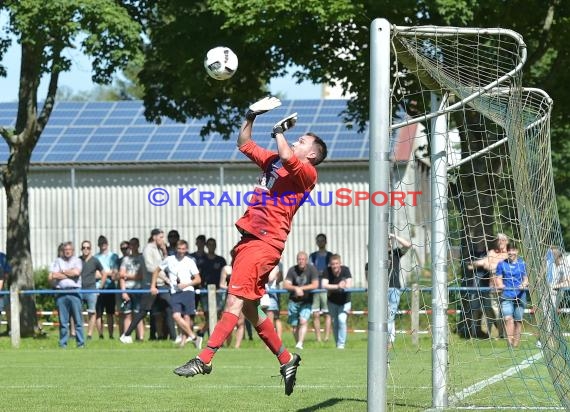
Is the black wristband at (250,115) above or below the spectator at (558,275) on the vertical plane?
above

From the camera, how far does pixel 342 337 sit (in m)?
21.1

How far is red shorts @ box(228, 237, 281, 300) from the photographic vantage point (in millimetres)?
9492

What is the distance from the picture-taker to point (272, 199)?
380 inches

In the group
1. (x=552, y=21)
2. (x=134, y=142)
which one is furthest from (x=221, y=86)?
(x=134, y=142)

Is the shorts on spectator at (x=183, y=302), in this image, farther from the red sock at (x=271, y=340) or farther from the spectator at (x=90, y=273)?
the red sock at (x=271, y=340)

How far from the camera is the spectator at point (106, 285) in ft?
78.8

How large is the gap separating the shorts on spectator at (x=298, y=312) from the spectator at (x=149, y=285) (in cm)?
223

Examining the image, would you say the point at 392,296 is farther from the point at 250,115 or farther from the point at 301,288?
the point at 301,288

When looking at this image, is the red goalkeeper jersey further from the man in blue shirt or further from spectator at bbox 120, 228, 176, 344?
spectator at bbox 120, 228, 176, 344

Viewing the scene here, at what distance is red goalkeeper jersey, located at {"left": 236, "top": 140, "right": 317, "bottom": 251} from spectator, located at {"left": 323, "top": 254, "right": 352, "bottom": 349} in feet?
37.8

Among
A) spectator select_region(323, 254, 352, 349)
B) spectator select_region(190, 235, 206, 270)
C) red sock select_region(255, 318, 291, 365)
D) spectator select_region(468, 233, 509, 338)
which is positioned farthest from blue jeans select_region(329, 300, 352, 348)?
red sock select_region(255, 318, 291, 365)

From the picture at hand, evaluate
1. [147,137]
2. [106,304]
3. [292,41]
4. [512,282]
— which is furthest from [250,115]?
[147,137]

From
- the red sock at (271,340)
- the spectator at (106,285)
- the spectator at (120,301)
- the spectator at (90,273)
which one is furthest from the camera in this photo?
the spectator at (106,285)

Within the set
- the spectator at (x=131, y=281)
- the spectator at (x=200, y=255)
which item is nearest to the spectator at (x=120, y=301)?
the spectator at (x=131, y=281)
